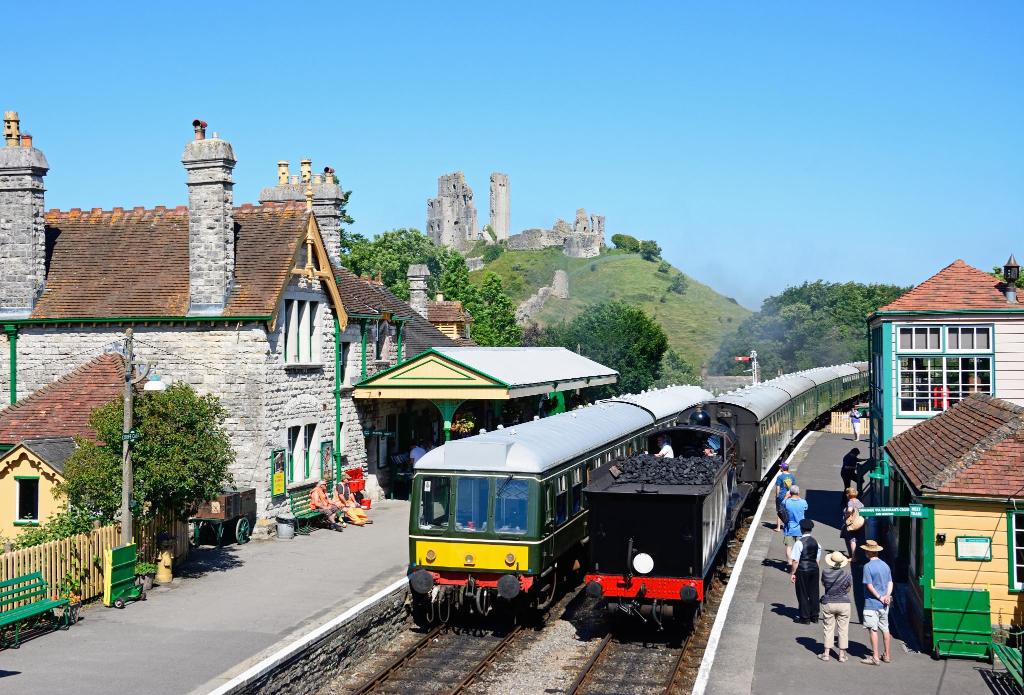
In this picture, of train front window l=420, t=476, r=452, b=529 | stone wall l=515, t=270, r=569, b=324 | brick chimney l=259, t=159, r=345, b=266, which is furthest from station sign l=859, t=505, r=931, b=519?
stone wall l=515, t=270, r=569, b=324

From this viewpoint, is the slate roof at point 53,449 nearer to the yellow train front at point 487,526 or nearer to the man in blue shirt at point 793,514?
the yellow train front at point 487,526

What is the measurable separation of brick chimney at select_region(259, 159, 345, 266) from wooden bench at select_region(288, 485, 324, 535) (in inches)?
313

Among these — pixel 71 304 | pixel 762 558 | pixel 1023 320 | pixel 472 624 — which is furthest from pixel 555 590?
pixel 71 304

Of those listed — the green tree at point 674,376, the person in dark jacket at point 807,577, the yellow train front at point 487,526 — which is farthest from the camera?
the green tree at point 674,376

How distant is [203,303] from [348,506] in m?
5.95

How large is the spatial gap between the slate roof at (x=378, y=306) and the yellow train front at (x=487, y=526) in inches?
501

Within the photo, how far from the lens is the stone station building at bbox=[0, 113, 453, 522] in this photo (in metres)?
23.7

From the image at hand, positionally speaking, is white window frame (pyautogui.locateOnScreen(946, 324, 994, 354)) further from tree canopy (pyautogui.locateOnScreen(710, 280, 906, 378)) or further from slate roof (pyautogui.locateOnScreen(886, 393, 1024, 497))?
tree canopy (pyautogui.locateOnScreen(710, 280, 906, 378))

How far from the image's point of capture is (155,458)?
18.1 metres

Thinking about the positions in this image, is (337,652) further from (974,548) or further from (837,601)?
(974,548)

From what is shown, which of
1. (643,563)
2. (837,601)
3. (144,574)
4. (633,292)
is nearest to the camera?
(837,601)

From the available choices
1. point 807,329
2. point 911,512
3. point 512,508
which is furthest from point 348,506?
point 807,329

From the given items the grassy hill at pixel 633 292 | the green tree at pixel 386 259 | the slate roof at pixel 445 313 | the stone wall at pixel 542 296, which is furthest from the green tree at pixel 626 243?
the slate roof at pixel 445 313

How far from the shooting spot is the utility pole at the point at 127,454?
17125mm
